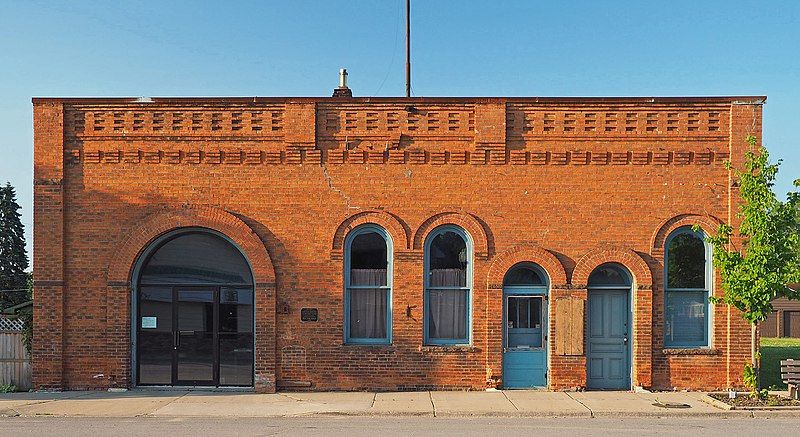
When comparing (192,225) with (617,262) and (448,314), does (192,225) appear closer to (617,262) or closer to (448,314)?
(448,314)

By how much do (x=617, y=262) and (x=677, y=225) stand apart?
4.74ft

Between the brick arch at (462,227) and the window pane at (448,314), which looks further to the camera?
the window pane at (448,314)

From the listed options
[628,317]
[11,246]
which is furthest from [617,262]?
[11,246]

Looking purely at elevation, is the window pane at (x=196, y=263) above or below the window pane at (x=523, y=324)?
above

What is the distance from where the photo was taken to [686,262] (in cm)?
1434

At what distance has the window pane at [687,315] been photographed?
1432cm

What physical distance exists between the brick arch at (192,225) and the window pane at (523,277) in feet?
15.7

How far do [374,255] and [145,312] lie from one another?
4859 millimetres

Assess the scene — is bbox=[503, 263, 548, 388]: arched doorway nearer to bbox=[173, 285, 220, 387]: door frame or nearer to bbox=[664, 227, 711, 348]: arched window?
bbox=[664, 227, 711, 348]: arched window

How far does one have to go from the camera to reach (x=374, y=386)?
13977mm

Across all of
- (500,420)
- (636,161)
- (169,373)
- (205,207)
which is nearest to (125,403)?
(169,373)

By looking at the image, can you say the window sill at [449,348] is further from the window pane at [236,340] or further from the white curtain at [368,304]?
the window pane at [236,340]

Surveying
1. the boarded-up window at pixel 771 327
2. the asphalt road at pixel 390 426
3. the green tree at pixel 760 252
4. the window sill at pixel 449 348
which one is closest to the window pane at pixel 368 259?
the window sill at pixel 449 348

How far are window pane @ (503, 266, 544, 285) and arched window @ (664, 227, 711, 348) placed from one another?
Answer: 2.69 metres
